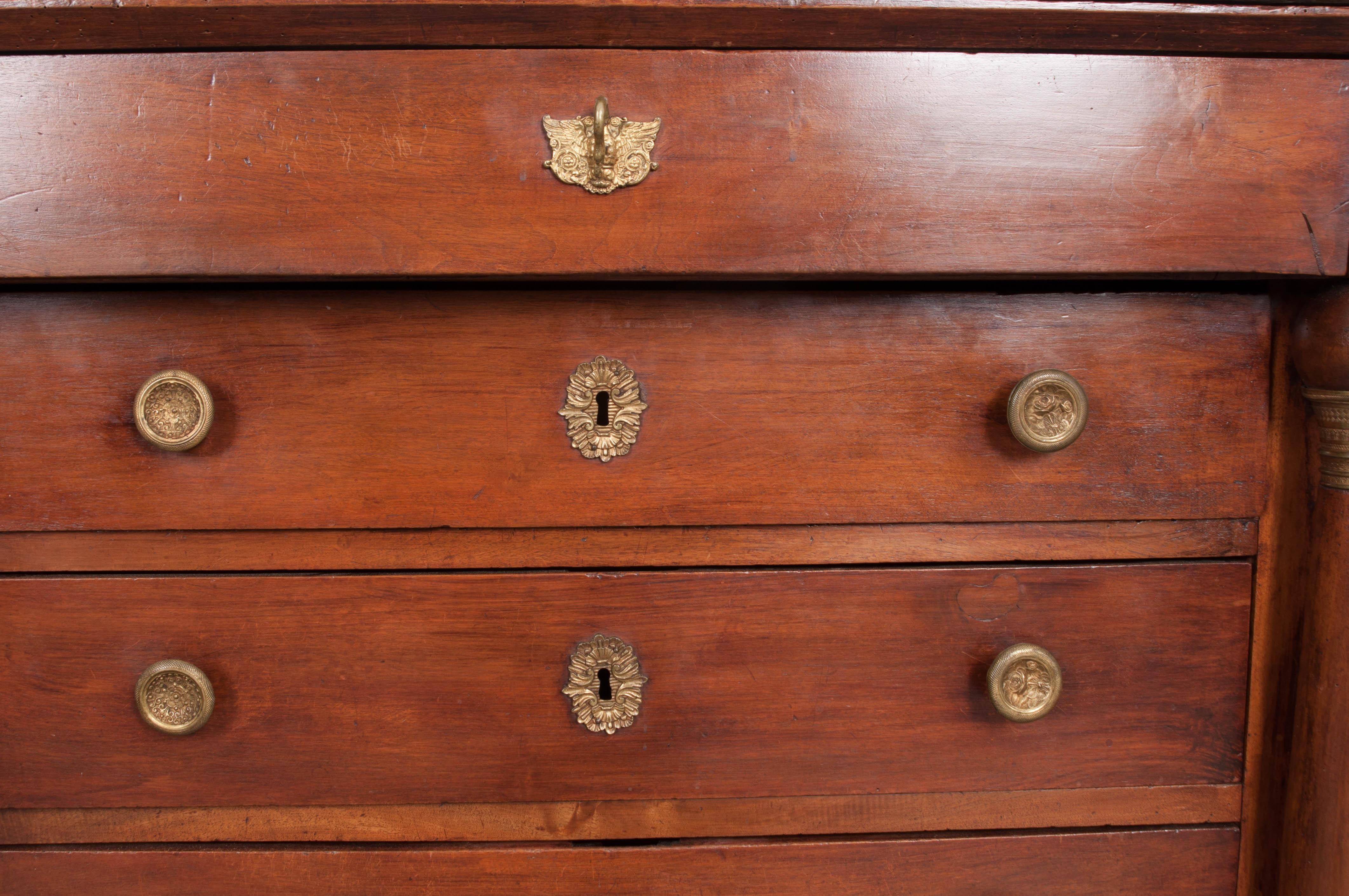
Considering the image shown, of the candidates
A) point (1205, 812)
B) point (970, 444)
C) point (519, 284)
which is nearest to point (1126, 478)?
point (970, 444)

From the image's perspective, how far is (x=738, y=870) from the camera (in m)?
0.57

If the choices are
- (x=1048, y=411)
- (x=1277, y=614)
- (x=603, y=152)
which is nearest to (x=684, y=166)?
(x=603, y=152)

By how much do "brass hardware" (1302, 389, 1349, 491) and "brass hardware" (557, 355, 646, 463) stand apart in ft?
1.44

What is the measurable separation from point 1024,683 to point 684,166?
0.41 meters

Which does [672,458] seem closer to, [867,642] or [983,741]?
[867,642]

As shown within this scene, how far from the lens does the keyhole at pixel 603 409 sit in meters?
0.53

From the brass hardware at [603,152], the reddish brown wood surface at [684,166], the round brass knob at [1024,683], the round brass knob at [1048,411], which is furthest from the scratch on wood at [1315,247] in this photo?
the brass hardware at [603,152]

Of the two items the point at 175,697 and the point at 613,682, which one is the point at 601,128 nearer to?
the point at 613,682

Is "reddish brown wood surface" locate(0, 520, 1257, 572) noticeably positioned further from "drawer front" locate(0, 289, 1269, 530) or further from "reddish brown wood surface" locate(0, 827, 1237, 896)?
"reddish brown wood surface" locate(0, 827, 1237, 896)

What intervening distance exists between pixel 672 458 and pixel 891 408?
151 mm

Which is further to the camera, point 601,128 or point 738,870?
point 738,870

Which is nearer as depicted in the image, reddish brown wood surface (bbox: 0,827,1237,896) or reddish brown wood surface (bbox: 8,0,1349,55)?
reddish brown wood surface (bbox: 8,0,1349,55)

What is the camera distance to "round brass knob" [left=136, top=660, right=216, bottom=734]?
0.52 meters

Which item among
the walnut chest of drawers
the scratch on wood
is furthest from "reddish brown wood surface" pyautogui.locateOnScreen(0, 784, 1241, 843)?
the scratch on wood
